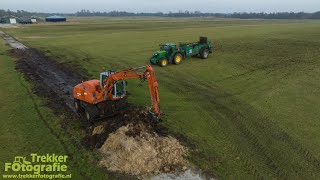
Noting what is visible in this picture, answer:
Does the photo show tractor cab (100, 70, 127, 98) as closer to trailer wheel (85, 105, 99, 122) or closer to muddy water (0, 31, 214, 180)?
muddy water (0, 31, 214, 180)

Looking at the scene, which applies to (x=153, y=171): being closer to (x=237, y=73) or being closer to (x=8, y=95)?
(x=8, y=95)

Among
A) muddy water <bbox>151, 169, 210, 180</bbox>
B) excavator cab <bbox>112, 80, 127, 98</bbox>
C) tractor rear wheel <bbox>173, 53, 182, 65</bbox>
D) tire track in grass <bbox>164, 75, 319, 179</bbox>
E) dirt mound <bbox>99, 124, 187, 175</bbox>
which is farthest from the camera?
tractor rear wheel <bbox>173, 53, 182, 65</bbox>

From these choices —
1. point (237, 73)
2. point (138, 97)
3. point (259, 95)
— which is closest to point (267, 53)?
point (237, 73)

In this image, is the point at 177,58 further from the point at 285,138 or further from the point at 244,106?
the point at 285,138

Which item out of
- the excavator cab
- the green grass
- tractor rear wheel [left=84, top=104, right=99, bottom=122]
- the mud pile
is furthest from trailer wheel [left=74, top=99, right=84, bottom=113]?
the excavator cab

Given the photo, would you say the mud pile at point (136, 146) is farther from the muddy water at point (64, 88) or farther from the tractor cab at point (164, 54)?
the tractor cab at point (164, 54)

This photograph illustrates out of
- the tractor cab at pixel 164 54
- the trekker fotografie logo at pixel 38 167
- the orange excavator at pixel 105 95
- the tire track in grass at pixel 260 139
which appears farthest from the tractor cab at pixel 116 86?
the tractor cab at pixel 164 54

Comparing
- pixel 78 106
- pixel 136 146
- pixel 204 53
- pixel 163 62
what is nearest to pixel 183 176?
pixel 136 146
